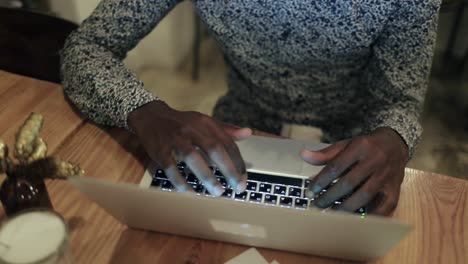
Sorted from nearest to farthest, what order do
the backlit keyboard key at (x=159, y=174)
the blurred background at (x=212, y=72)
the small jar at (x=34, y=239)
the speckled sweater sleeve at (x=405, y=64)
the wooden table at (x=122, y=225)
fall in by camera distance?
the small jar at (x=34, y=239) → the wooden table at (x=122, y=225) → the backlit keyboard key at (x=159, y=174) → the speckled sweater sleeve at (x=405, y=64) → the blurred background at (x=212, y=72)

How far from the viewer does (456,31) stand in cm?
253

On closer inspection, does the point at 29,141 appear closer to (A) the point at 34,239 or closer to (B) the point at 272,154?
(A) the point at 34,239

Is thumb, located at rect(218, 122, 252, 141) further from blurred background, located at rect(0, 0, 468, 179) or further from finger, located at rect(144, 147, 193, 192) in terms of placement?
blurred background, located at rect(0, 0, 468, 179)

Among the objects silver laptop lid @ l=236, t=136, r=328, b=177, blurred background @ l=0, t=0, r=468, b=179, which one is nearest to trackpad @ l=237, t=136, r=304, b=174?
silver laptop lid @ l=236, t=136, r=328, b=177

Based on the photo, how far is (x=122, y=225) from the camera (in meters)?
0.74

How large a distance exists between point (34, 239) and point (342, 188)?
1.44 feet

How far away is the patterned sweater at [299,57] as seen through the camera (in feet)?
3.02

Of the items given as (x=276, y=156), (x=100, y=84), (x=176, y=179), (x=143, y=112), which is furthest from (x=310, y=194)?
(x=100, y=84)

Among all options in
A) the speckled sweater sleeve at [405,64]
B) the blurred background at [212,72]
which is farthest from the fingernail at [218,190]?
the blurred background at [212,72]

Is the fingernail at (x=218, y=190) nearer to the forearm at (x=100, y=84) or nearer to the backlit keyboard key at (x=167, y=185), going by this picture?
the backlit keyboard key at (x=167, y=185)

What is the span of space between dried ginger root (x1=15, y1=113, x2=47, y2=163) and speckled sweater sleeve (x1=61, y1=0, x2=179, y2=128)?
0.29 metres

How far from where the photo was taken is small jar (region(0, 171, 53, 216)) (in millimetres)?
626

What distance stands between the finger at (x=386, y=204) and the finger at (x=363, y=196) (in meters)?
0.01

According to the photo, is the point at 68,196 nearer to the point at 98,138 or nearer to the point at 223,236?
the point at 98,138
